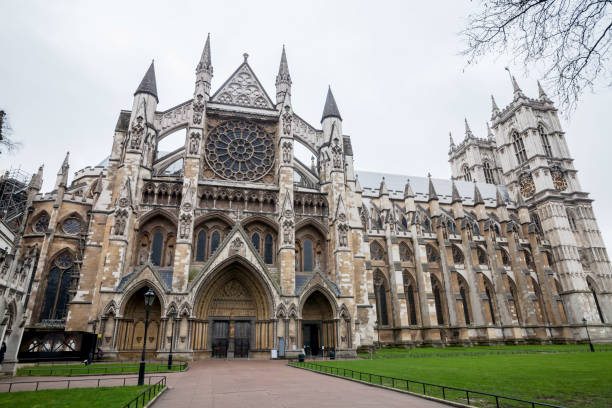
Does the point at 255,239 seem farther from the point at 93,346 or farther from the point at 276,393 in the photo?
the point at 276,393

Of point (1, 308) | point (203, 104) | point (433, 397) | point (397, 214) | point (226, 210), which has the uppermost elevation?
point (203, 104)

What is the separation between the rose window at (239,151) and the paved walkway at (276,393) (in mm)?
17874

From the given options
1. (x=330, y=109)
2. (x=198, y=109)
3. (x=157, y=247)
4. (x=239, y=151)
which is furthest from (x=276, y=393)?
(x=330, y=109)

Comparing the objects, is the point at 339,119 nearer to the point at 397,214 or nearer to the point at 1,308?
the point at 397,214

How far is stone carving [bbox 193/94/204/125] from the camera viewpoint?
28609mm

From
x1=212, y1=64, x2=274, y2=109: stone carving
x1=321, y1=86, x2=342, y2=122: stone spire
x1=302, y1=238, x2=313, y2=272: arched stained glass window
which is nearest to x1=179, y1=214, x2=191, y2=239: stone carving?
x1=302, y1=238, x2=313, y2=272: arched stained glass window

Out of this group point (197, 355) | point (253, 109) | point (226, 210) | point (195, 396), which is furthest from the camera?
point (253, 109)

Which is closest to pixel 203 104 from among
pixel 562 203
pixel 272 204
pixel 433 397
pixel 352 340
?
pixel 272 204

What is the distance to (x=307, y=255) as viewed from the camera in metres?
29.4

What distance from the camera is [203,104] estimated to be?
1149 inches

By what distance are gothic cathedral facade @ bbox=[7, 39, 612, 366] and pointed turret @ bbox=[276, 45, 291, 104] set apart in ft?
0.98

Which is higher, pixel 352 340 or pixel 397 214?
pixel 397 214

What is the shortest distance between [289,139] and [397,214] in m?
22.5

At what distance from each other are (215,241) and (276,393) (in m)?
17.8
